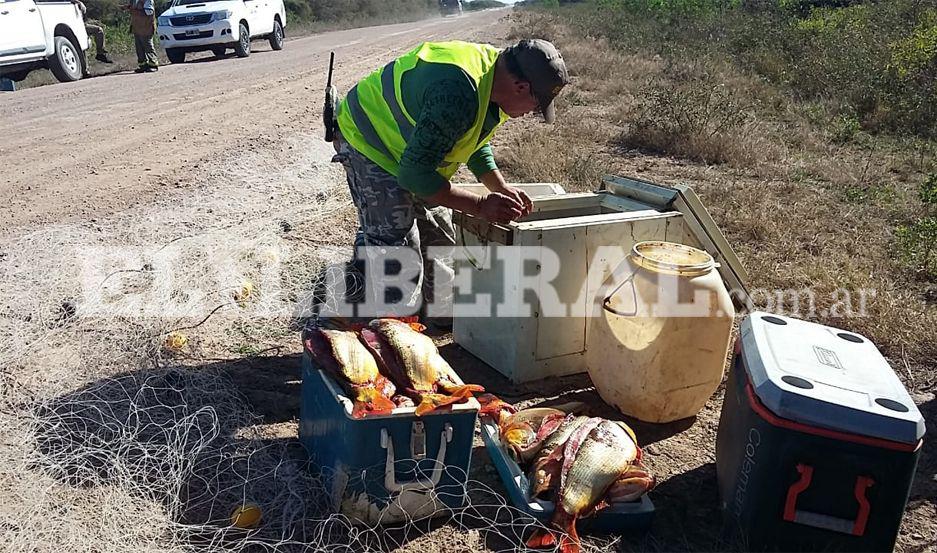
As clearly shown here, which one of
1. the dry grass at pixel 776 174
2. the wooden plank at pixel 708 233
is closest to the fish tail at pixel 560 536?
the wooden plank at pixel 708 233

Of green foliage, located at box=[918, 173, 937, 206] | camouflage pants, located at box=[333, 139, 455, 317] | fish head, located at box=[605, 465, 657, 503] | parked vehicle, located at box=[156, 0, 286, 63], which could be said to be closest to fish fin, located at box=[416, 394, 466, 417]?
fish head, located at box=[605, 465, 657, 503]

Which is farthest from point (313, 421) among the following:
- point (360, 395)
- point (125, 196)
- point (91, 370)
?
point (125, 196)

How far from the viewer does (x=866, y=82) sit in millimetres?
10547

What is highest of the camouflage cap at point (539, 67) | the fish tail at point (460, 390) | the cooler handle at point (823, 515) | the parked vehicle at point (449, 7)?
the parked vehicle at point (449, 7)

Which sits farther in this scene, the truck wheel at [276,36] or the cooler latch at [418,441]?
the truck wheel at [276,36]

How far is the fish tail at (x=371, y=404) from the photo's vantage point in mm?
2260

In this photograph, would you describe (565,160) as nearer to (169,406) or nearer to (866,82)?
(169,406)

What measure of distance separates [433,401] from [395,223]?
48.0 inches

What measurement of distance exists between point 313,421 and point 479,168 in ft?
5.01

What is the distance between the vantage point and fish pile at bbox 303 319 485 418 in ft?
7.68

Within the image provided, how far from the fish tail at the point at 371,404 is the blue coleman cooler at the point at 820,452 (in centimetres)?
113

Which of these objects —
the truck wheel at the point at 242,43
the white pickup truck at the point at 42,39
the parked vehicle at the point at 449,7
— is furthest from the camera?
the parked vehicle at the point at 449,7

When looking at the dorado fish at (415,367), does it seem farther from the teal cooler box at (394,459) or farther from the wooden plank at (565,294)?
the wooden plank at (565,294)

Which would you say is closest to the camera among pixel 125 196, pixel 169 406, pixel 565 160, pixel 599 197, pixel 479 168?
pixel 169 406
